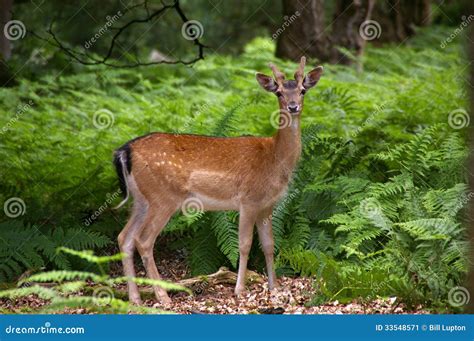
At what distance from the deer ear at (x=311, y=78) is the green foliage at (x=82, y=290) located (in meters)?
2.49

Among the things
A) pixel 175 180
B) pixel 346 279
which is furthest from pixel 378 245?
pixel 175 180

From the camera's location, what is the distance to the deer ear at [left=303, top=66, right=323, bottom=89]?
370 inches

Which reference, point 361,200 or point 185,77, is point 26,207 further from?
point 185,77

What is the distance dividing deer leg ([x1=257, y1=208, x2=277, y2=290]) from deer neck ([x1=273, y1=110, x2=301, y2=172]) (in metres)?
0.54

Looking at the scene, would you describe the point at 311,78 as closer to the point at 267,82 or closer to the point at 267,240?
the point at 267,82

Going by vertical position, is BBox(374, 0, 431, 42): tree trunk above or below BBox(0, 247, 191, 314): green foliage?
above

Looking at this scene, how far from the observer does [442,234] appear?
8.12 meters

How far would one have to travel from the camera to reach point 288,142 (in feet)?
31.2

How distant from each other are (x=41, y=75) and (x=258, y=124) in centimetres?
650
